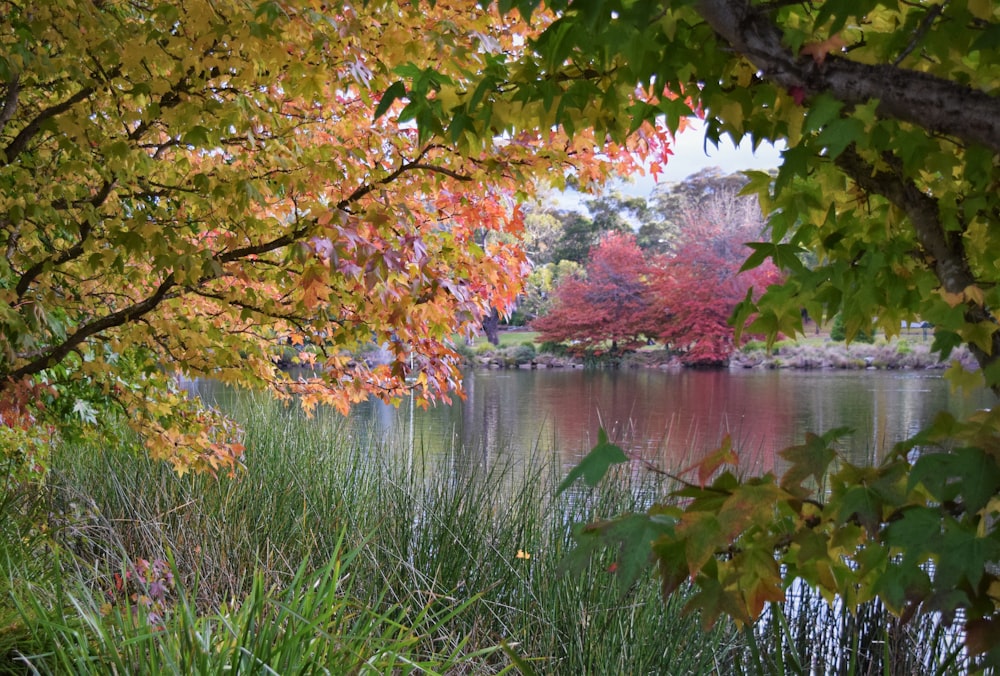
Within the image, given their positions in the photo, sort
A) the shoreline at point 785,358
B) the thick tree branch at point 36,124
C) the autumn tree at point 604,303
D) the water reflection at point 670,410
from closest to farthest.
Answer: the thick tree branch at point 36,124 → the water reflection at point 670,410 → the shoreline at point 785,358 → the autumn tree at point 604,303

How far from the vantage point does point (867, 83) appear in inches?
44.4

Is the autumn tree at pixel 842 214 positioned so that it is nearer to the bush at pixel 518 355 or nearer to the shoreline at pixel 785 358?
the shoreline at pixel 785 358

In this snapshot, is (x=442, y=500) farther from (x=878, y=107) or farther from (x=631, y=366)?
(x=631, y=366)

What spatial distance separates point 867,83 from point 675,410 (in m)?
12.4

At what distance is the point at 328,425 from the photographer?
6.16m

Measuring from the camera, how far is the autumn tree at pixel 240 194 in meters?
2.51

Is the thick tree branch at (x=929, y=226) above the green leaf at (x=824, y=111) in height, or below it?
below

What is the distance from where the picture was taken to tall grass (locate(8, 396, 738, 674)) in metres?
2.11

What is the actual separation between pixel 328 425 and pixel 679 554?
520cm

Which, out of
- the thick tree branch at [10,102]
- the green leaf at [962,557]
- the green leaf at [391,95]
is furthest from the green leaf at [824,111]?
the thick tree branch at [10,102]

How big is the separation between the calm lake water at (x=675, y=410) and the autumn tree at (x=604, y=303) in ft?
13.8

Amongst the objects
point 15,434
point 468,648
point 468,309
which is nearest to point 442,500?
point 468,648

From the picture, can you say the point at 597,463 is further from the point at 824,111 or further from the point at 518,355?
the point at 518,355

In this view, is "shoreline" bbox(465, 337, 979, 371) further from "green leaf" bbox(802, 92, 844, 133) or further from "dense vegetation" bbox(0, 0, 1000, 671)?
"green leaf" bbox(802, 92, 844, 133)
